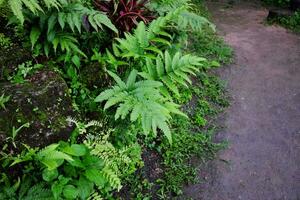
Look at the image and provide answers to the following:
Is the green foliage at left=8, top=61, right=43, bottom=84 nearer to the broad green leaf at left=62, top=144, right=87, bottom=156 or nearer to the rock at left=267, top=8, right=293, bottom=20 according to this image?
the broad green leaf at left=62, top=144, right=87, bottom=156

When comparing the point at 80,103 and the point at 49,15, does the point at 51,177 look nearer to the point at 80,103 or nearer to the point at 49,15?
the point at 80,103

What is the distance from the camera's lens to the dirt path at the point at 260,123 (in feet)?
15.9

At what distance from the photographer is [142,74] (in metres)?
4.25

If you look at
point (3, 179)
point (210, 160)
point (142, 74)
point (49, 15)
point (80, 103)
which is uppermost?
point (49, 15)

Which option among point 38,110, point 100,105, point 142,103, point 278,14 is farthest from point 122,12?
point 278,14

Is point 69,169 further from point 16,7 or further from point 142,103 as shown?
point 16,7

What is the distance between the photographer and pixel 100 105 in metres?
4.44

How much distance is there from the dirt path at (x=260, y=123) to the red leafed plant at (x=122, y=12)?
245cm

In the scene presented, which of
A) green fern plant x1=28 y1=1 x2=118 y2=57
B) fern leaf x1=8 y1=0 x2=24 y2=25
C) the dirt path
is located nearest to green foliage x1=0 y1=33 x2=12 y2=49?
green fern plant x1=28 y1=1 x2=118 y2=57

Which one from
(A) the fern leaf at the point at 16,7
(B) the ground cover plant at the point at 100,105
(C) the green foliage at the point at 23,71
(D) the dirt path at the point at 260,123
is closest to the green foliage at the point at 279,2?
(D) the dirt path at the point at 260,123

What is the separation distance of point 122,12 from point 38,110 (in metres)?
2.22

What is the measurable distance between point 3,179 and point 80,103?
133 cm

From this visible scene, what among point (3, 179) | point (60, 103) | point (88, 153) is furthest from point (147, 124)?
point (3, 179)

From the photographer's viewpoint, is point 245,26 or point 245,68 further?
point 245,26
